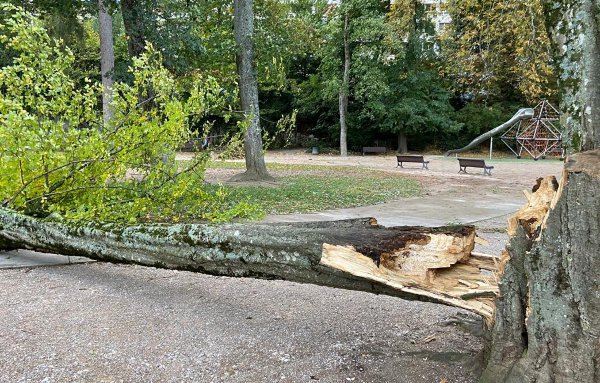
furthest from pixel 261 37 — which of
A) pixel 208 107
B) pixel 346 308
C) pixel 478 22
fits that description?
pixel 346 308

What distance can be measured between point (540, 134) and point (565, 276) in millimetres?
32401

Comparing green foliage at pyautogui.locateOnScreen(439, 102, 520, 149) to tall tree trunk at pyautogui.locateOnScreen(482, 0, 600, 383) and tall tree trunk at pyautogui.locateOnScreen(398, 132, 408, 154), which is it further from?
tall tree trunk at pyautogui.locateOnScreen(482, 0, 600, 383)

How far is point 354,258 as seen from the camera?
2787 millimetres

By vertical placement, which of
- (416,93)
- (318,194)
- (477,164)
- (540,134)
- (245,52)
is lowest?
(318,194)

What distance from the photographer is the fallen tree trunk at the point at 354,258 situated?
269 centimetres

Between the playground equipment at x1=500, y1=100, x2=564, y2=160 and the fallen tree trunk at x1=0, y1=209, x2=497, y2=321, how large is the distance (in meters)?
30.3

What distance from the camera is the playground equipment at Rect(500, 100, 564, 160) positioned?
3027cm

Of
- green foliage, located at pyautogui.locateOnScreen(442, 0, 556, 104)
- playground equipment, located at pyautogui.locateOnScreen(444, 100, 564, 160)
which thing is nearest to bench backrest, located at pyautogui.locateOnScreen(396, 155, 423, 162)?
green foliage, located at pyautogui.locateOnScreen(442, 0, 556, 104)

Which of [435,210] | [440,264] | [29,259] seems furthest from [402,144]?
[440,264]

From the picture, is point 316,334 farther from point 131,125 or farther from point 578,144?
point 131,125

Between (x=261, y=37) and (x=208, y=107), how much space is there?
31.7ft

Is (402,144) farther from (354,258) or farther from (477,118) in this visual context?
(354,258)

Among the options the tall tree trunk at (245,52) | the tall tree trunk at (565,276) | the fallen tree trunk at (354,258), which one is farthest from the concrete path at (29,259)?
the tall tree trunk at (245,52)

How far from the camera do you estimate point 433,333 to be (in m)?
3.54
